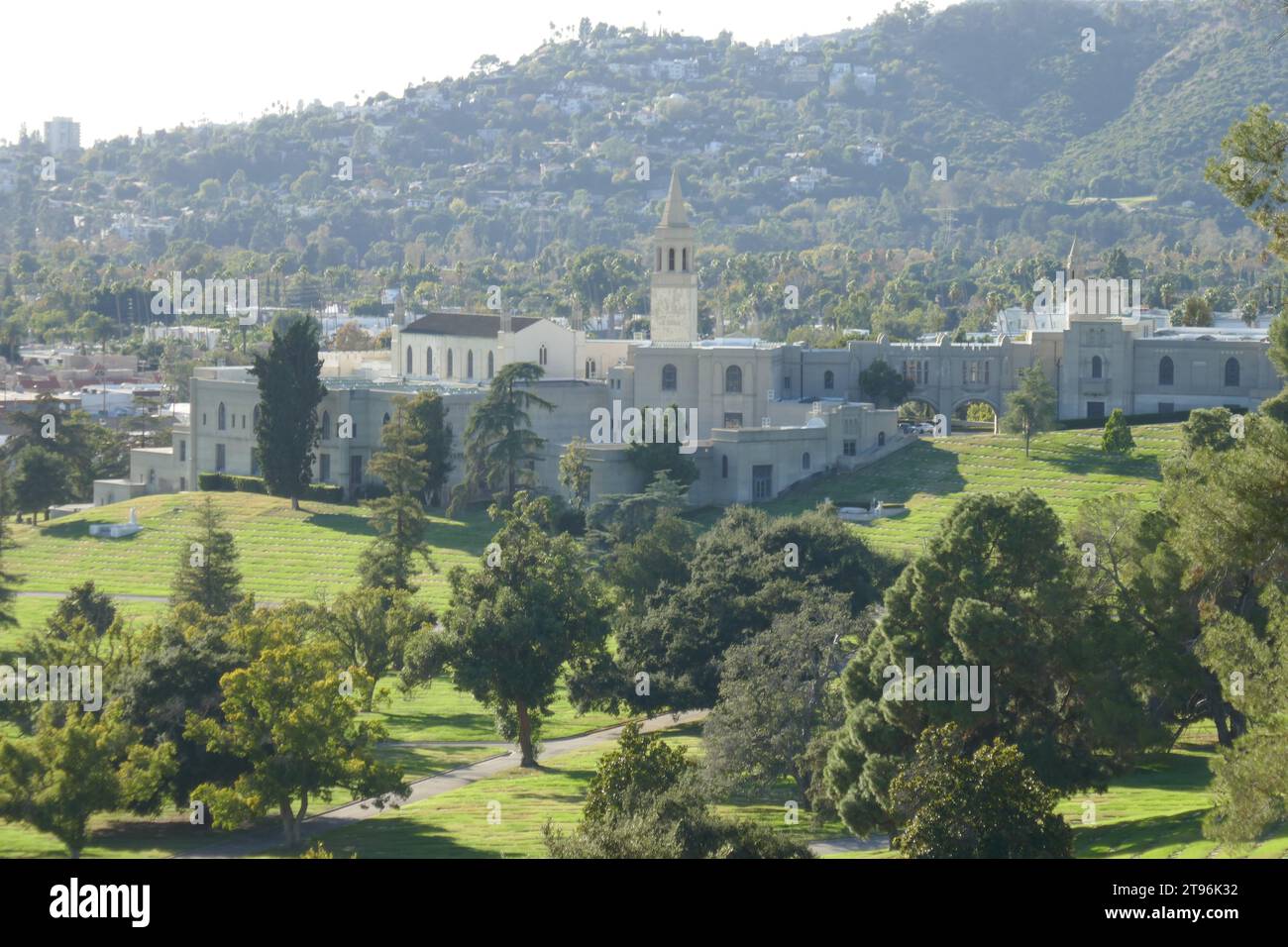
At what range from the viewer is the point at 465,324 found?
97625mm

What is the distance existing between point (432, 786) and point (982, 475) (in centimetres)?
3381

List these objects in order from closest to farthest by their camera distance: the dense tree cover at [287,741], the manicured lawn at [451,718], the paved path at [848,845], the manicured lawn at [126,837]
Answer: the paved path at [848,845], the manicured lawn at [126,837], the dense tree cover at [287,741], the manicured lawn at [451,718]

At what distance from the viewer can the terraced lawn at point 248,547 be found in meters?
71.3

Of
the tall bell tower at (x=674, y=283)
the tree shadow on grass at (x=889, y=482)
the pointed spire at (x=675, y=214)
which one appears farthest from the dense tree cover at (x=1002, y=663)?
the pointed spire at (x=675, y=214)

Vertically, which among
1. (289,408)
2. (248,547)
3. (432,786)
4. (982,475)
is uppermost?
(289,408)

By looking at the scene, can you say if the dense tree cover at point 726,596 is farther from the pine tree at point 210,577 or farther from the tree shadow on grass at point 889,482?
the tree shadow on grass at point 889,482

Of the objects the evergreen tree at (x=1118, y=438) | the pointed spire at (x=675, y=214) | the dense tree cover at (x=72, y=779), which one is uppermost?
the pointed spire at (x=675, y=214)

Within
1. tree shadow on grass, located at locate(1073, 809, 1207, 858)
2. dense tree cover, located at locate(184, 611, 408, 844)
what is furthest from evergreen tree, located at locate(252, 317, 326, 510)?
tree shadow on grass, located at locate(1073, 809, 1207, 858)

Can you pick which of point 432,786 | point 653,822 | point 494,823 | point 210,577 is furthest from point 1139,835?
point 210,577

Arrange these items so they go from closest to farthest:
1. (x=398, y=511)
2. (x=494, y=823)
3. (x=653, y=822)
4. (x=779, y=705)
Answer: (x=653, y=822) < (x=494, y=823) < (x=779, y=705) < (x=398, y=511)

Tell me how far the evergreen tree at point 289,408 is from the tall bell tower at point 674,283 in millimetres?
15094

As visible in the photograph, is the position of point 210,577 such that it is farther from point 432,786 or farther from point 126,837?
point 126,837
